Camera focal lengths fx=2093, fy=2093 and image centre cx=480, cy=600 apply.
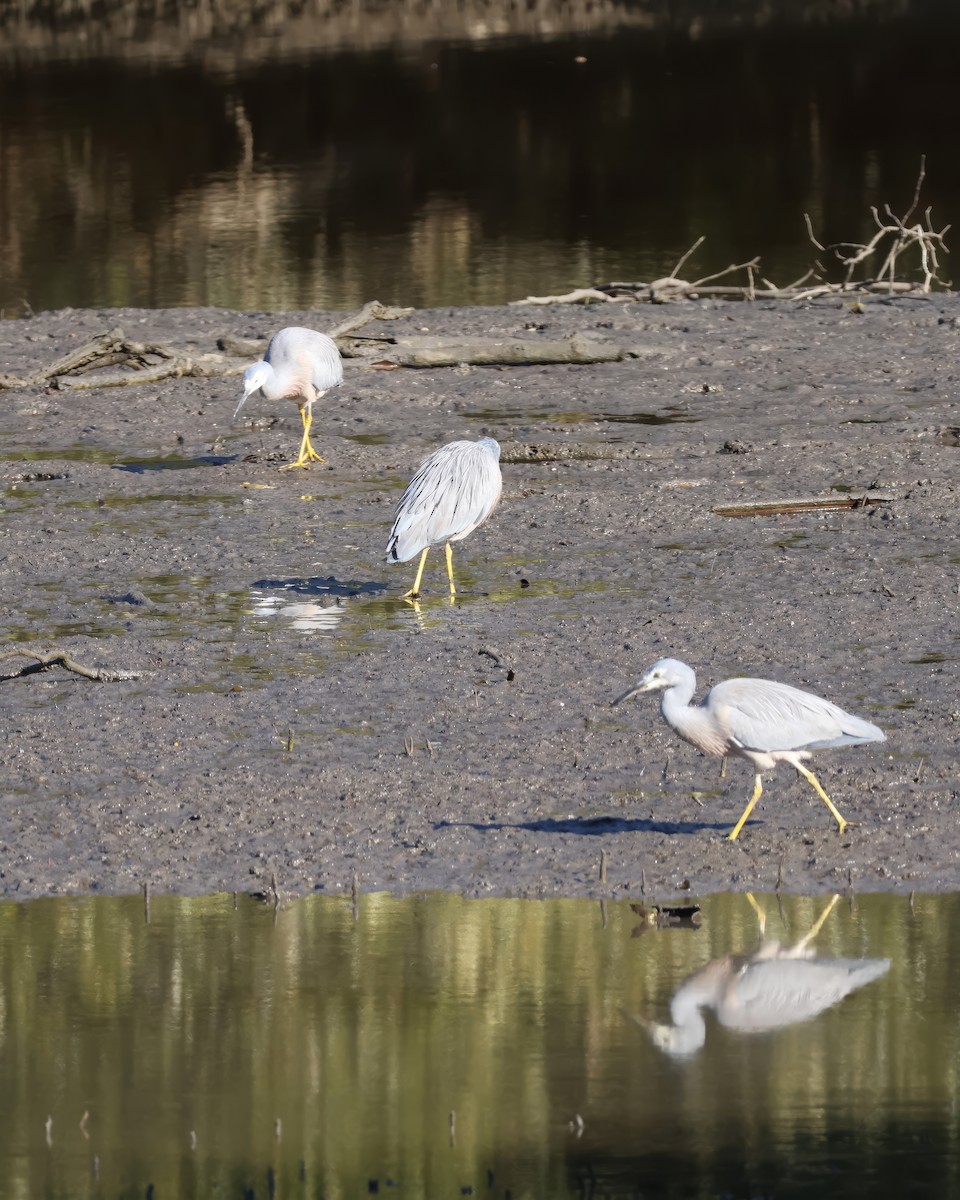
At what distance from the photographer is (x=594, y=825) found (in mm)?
6820

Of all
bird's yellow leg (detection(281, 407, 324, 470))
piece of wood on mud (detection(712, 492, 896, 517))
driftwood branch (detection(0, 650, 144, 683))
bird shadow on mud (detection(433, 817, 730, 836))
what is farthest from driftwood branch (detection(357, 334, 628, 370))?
bird shadow on mud (detection(433, 817, 730, 836))

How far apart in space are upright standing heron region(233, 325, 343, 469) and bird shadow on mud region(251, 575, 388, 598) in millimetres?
2958

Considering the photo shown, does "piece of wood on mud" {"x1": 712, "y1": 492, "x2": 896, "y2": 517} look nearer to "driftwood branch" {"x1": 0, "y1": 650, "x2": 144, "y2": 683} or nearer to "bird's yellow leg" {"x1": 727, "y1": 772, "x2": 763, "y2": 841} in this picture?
"driftwood branch" {"x1": 0, "y1": 650, "x2": 144, "y2": 683}

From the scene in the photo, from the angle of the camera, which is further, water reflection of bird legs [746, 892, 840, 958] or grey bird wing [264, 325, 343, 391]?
grey bird wing [264, 325, 343, 391]

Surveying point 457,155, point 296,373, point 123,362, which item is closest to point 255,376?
point 296,373

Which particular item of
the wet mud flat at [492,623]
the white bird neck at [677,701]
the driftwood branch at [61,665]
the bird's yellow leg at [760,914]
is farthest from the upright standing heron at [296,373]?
the bird's yellow leg at [760,914]

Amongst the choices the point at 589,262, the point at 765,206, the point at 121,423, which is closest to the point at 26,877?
the point at 121,423

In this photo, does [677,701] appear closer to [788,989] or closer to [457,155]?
[788,989]

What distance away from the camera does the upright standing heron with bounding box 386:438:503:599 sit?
10086mm

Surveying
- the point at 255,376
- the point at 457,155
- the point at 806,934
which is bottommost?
the point at 806,934

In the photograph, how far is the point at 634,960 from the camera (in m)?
5.88

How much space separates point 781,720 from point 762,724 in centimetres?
6

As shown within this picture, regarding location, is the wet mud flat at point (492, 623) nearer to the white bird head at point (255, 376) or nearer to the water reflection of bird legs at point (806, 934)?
the water reflection of bird legs at point (806, 934)

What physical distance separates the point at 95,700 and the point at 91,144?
31.2 metres
